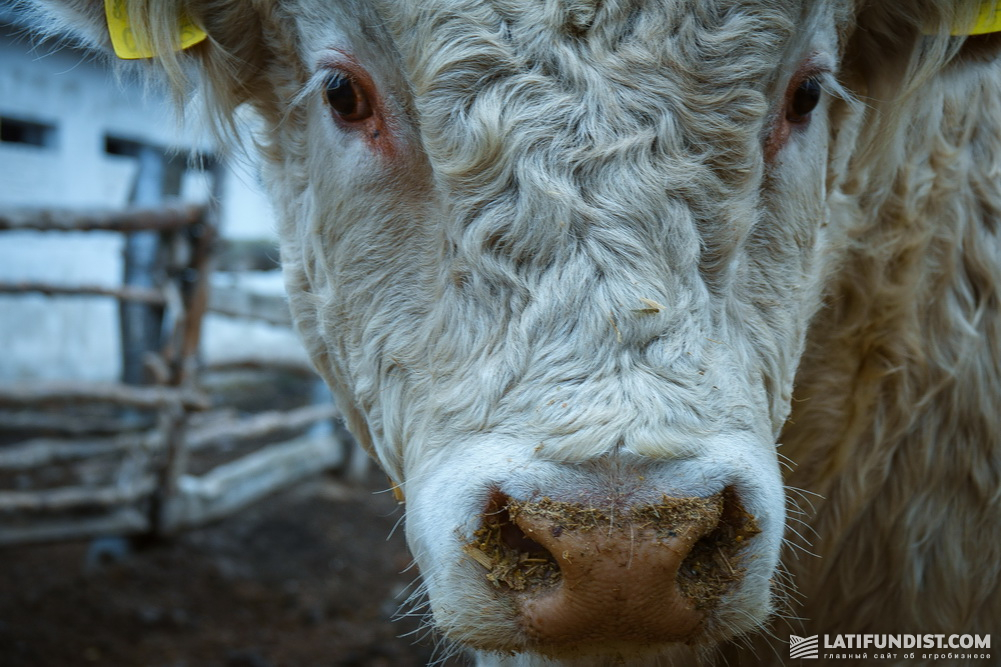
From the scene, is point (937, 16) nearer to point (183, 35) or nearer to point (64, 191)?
point (183, 35)

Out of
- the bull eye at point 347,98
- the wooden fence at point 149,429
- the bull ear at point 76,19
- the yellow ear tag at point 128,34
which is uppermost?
the bull ear at point 76,19

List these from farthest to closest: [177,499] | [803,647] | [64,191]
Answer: [64,191], [177,499], [803,647]

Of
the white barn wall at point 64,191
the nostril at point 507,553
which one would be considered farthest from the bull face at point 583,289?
the white barn wall at point 64,191

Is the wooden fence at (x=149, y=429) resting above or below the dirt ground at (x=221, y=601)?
above

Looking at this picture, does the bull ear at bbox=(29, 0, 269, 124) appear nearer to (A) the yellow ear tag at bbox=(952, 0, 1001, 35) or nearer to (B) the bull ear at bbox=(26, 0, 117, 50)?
(B) the bull ear at bbox=(26, 0, 117, 50)

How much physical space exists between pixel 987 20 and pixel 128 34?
183 centimetres

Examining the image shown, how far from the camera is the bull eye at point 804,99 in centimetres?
161

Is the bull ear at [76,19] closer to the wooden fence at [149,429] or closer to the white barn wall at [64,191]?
the wooden fence at [149,429]

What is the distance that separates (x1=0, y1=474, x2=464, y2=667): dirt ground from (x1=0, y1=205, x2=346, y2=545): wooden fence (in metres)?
0.28

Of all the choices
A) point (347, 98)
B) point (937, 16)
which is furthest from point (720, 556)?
point (937, 16)

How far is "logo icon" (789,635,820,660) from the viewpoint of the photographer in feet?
6.62

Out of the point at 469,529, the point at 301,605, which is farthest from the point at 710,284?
the point at 301,605

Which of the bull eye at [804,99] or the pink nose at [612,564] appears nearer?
the pink nose at [612,564]

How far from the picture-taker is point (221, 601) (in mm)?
4496
